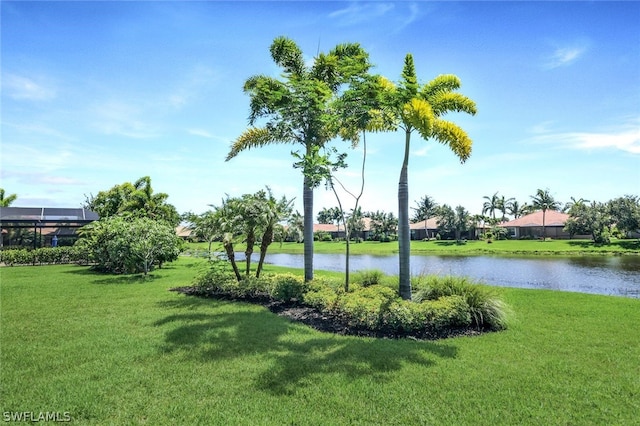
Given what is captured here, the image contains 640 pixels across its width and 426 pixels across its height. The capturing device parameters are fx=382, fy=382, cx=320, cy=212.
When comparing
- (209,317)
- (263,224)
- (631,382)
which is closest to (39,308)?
(209,317)

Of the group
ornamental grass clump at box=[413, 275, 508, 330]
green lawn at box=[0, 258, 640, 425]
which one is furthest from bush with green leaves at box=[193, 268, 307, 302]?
ornamental grass clump at box=[413, 275, 508, 330]

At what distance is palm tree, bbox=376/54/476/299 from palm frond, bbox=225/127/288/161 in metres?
5.61

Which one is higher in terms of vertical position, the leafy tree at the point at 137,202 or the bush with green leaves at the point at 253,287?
the leafy tree at the point at 137,202

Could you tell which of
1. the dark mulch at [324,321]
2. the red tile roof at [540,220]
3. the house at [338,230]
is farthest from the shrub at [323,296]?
the house at [338,230]

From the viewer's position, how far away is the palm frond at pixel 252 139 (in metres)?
14.8

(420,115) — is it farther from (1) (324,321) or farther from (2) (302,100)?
(1) (324,321)

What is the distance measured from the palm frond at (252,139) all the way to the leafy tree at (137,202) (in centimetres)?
1347

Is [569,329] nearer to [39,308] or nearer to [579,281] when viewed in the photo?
[39,308]

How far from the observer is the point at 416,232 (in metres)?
76.8

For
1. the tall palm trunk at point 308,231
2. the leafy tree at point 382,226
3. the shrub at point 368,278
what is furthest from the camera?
the leafy tree at point 382,226

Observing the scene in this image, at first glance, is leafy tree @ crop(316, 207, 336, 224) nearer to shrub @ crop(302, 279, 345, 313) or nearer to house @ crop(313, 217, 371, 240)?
house @ crop(313, 217, 371, 240)

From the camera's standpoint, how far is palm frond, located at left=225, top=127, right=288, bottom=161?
14758mm

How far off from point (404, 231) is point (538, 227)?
64.2 metres

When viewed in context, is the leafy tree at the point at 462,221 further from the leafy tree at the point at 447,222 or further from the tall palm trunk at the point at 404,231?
the tall palm trunk at the point at 404,231
